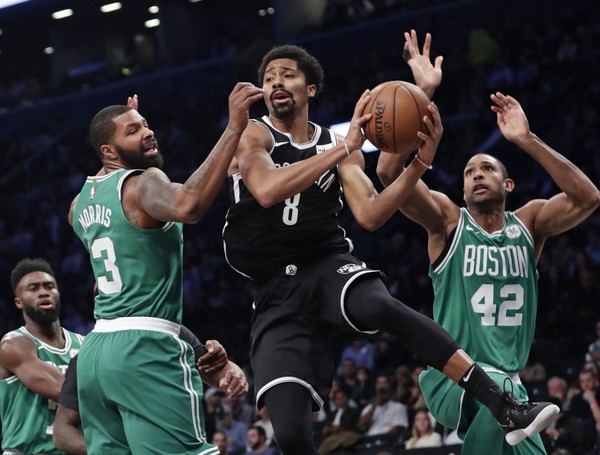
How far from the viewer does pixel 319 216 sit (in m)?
5.43

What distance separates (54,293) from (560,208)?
344 centimetres

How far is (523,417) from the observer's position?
4875 mm

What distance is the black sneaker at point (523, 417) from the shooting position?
4.83 meters

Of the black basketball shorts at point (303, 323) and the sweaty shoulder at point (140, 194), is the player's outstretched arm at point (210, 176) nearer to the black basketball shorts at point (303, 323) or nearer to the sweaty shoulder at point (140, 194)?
the sweaty shoulder at point (140, 194)

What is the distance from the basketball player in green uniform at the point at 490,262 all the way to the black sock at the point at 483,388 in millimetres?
555

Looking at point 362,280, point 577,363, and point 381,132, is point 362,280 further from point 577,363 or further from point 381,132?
point 577,363

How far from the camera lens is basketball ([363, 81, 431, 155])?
512 cm

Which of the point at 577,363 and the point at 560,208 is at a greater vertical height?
the point at 560,208

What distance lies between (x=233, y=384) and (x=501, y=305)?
1.64 metres

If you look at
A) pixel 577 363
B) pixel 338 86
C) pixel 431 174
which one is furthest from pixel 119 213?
pixel 338 86

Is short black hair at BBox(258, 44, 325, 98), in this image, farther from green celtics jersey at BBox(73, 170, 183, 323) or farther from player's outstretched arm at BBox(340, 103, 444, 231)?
green celtics jersey at BBox(73, 170, 183, 323)

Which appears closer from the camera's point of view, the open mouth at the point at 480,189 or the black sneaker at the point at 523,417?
the black sneaker at the point at 523,417

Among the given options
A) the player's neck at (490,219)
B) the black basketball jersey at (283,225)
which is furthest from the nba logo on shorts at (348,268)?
the player's neck at (490,219)

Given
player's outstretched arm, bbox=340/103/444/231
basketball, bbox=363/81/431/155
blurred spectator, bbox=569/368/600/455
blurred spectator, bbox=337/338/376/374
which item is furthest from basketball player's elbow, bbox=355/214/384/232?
blurred spectator, bbox=337/338/376/374
